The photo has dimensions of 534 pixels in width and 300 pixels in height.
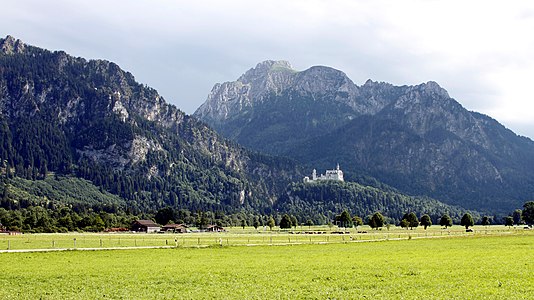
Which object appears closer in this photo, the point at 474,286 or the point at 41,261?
the point at 474,286

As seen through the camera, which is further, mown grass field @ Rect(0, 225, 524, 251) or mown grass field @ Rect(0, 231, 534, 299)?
mown grass field @ Rect(0, 225, 524, 251)

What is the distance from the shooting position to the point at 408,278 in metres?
44.0

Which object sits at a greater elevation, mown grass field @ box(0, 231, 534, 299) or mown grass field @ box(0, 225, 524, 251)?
mown grass field @ box(0, 225, 524, 251)

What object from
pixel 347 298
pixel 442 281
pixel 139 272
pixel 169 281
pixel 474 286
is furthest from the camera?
pixel 139 272

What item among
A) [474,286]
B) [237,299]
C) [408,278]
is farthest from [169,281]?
[474,286]

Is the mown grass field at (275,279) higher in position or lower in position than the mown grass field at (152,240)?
lower

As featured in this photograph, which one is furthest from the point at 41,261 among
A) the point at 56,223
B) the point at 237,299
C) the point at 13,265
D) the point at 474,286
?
the point at 56,223

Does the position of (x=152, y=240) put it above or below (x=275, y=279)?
above

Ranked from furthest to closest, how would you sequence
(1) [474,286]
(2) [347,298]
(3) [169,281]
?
(3) [169,281] → (1) [474,286] → (2) [347,298]

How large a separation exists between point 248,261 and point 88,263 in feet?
53.8

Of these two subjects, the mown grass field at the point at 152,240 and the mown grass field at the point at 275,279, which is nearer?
the mown grass field at the point at 275,279

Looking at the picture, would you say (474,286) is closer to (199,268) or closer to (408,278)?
(408,278)

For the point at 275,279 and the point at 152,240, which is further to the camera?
the point at 152,240

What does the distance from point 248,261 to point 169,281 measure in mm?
19316
